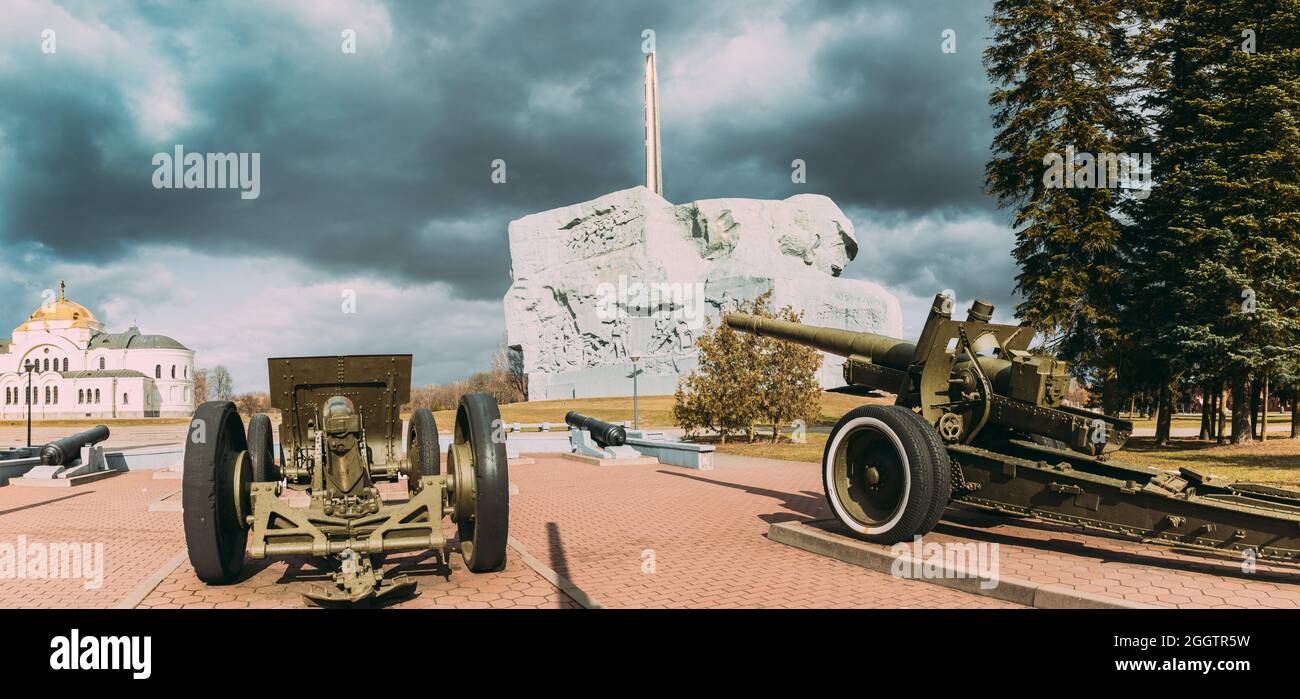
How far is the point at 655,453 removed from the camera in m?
19.6

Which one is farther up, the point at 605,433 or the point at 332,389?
the point at 332,389

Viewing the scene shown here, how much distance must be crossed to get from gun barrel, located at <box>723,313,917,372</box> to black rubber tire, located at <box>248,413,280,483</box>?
587 cm

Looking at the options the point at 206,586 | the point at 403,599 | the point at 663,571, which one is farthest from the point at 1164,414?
the point at 206,586

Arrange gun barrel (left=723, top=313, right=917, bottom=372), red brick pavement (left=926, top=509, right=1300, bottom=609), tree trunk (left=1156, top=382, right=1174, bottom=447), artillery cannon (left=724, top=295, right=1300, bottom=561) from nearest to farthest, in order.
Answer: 1. red brick pavement (left=926, top=509, right=1300, bottom=609)
2. artillery cannon (left=724, top=295, right=1300, bottom=561)
3. gun barrel (left=723, top=313, right=917, bottom=372)
4. tree trunk (left=1156, top=382, right=1174, bottom=447)

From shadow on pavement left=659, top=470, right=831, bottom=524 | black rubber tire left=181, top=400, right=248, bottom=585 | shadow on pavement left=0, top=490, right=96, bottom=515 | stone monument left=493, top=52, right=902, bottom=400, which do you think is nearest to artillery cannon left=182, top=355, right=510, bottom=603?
black rubber tire left=181, top=400, right=248, bottom=585

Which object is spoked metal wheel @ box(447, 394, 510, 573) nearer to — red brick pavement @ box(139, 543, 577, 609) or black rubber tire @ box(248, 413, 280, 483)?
red brick pavement @ box(139, 543, 577, 609)

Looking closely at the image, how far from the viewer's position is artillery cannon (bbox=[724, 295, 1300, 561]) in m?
5.63

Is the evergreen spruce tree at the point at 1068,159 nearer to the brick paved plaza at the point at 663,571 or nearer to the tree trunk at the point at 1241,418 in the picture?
the tree trunk at the point at 1241,418

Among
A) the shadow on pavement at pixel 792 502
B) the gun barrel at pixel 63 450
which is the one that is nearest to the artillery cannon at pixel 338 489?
the shadow on pavement at pixel 792 502

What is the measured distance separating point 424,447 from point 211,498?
91.4 inches

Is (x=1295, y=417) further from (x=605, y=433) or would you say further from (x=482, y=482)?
(x=482, y=482)

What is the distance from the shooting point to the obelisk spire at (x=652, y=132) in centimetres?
8950

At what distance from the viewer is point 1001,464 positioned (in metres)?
6.69
